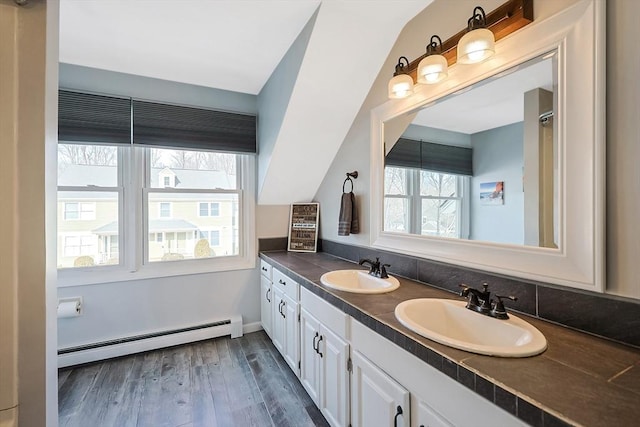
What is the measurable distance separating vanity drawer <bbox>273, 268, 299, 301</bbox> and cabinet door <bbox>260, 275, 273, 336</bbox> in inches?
9.1

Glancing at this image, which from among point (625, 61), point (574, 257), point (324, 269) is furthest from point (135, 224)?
point (625, 61)

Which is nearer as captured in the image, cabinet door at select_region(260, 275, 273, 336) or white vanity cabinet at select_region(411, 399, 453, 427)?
white vanity cabinet at select_region(411, 399, 453, 427)

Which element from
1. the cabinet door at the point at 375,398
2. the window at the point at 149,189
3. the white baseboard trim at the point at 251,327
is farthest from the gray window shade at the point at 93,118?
the cabinet door at the point at 375,398

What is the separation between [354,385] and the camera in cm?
139

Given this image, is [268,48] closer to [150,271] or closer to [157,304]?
[150,271]

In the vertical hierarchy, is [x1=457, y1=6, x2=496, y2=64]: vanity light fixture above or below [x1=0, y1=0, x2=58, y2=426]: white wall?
above

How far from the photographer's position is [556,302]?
108 centimetres

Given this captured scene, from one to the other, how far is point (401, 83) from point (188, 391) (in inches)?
99.1

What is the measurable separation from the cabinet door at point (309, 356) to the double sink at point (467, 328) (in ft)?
1.41

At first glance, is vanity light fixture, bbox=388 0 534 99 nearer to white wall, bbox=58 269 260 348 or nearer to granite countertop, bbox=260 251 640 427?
granite countertop, bbox=260 251 640 427

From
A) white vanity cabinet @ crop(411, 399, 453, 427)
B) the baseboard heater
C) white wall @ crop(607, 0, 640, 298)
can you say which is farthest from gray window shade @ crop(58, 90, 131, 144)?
white wall @ crop(607, 0, 640, 298)

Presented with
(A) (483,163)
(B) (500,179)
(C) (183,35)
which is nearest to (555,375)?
(B) (500,179)

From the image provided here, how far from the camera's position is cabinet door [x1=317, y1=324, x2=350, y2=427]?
1.46 metres

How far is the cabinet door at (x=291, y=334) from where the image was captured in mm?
2049
